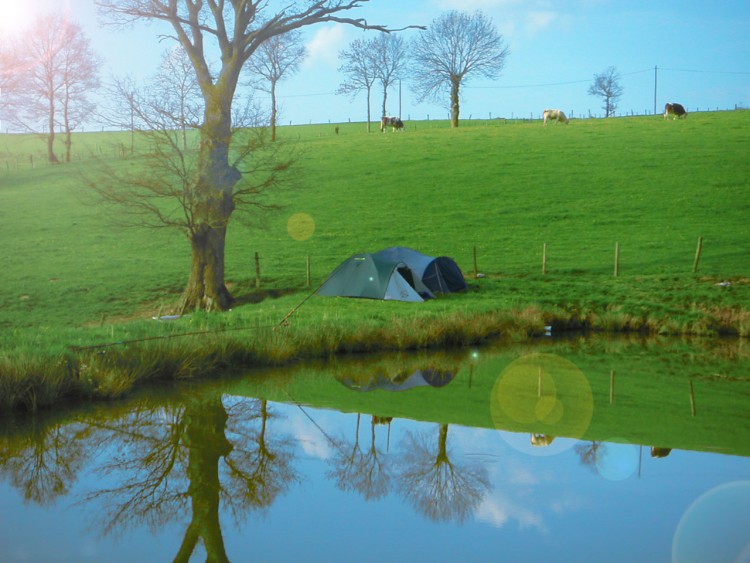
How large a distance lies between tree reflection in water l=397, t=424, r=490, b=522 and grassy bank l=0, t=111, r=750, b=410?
18.7 feet

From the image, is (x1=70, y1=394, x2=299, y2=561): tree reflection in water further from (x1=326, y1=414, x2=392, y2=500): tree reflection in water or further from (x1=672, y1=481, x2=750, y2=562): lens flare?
(x1=672, y1=481, x2=750, y2=562): lens flare

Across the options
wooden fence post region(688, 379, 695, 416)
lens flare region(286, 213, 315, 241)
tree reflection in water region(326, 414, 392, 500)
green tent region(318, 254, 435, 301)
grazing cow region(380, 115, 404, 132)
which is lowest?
tree reflection in water region(326, 414, 392, 500)

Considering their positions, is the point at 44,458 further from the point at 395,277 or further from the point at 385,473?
the point at 395,277

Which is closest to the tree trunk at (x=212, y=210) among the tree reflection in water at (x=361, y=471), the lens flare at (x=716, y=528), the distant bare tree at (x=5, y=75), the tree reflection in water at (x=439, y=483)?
the tree reflection in water at (x=361, y=471)

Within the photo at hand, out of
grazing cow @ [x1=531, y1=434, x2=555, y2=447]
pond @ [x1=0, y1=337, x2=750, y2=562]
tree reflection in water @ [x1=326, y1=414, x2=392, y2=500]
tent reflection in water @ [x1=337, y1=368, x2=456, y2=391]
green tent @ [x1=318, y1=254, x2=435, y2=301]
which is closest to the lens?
pond @ [x1=0, y1=337, x2=750, y2=562]

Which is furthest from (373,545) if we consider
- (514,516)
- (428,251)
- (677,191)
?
(677,191)

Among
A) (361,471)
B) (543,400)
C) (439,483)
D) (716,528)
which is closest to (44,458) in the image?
(361,471)

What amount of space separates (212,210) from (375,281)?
5775 millimetres

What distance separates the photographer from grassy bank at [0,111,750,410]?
16328mm

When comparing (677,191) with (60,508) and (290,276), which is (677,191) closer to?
(290,276)

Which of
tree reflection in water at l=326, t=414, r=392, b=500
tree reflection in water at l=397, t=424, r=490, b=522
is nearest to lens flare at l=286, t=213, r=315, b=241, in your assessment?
tree reflection in water at l=326, t=414, r=392, b=500

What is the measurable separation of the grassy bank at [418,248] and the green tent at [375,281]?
3.07ft

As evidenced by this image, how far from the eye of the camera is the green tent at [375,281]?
25.3 metres

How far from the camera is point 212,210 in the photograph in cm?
2486
